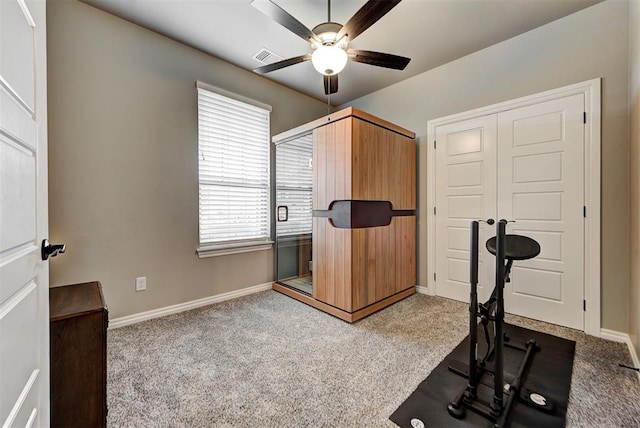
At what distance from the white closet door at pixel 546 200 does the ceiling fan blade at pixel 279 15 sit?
223cm

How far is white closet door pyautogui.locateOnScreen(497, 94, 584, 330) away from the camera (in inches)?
93.1

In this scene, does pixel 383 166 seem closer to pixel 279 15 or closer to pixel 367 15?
pixel 367 15

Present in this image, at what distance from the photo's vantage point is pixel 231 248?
3121 millimetres

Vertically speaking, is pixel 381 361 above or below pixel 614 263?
below

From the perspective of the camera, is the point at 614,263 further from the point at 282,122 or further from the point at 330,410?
the point at 282,122

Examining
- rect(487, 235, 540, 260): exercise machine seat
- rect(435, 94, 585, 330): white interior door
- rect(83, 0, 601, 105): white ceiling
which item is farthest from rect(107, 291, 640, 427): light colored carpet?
rect(83, 0, 601, 105): white ceiling

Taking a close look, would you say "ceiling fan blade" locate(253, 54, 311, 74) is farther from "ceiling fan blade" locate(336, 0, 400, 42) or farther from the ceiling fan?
"ceiling fan blade" locate(336, 0, 400, 42)

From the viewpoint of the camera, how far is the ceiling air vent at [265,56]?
2.87m

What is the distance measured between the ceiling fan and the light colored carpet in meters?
2.15

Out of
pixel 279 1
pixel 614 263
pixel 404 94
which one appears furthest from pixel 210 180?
pixel 614 263

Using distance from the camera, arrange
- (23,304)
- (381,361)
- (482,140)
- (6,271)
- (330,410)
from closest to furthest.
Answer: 1. (6,271)
2. (23,304)
3. (330,410)
4. (381,361)
5. (482,140)

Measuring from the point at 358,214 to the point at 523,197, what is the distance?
1658mm

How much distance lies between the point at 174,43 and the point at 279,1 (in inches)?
51.4

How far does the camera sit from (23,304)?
82 centimetres
